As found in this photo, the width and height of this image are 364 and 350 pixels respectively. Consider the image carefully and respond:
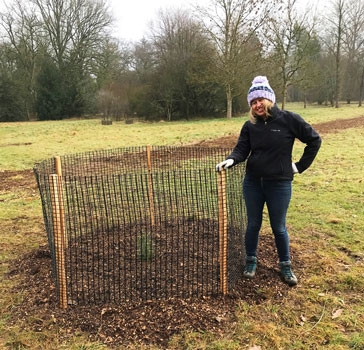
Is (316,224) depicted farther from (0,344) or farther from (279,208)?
(0,344)

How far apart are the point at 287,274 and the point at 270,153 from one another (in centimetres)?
115

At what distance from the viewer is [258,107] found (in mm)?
2879

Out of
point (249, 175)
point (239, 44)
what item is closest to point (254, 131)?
point (249, 175)

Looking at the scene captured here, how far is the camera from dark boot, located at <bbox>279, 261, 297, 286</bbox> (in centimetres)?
320

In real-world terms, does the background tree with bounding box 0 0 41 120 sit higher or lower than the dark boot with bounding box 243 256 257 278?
higher

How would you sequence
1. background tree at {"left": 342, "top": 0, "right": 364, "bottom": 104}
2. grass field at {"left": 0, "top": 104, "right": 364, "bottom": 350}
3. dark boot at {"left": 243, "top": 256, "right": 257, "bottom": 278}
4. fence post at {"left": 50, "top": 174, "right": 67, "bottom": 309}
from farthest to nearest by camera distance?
background tree at {"left": 342, "top": 0, "right": 364, "bottom": 104}, dark boot at {"left": 243, "top": 256, "right": 257, "bottom": 278}, fence post at {"left": 50, "top": 174, "right": 67, "bottom": 309}, grass field at {"left": 0, "top": 104, "right": 364, "bottom": 350}

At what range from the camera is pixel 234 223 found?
3.96 meters

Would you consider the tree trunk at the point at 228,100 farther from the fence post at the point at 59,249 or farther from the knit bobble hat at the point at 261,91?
the fence post at the point at 59,249

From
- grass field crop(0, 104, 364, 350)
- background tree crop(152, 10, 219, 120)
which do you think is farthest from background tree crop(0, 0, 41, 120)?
grass field crop(0, 104, 364, 350)

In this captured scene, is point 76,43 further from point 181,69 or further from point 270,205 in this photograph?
point 270,205

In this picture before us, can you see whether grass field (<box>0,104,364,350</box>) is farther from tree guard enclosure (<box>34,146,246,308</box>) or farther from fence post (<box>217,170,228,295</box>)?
tree guard enclosure (<box>34,146,246,308</box>)

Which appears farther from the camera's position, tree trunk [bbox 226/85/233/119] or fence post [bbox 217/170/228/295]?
tree trunk [bbox 226/85/233/119]

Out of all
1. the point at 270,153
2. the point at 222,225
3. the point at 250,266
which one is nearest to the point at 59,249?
the point at 222,225

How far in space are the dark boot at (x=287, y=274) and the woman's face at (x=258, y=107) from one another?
138 centimetres
